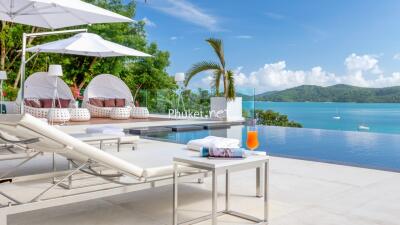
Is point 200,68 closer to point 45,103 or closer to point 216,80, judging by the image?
point 216,80

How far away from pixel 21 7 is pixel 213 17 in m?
33.7

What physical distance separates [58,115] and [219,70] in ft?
16.8

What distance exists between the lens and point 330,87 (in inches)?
1441

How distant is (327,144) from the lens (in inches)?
305

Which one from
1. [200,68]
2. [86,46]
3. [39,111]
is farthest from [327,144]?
[39,111]

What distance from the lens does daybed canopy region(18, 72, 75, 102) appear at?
38.5 ft

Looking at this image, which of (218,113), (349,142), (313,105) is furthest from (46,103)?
(313,105)

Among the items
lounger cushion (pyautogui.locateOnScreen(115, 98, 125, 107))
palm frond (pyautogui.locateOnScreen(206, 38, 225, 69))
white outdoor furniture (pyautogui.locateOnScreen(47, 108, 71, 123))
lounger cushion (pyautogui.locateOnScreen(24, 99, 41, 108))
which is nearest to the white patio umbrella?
white outdoor furniture (pyautogui.locateOnScreen(47, 108, 71, 123))

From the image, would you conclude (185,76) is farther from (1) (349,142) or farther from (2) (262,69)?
(2) (262,69)

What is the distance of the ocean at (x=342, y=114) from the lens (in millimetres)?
28000

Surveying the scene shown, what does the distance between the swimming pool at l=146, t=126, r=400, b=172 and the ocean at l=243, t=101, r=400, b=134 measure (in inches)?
741

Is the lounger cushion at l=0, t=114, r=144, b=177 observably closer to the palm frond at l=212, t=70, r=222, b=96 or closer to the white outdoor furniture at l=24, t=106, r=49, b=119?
the white outdoor furniture at l=24, t=106, r=49, b=119

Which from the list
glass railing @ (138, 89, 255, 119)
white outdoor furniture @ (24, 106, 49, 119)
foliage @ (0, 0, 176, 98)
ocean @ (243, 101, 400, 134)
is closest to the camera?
white outdoor furniture @ (24, 106, 49, 119)

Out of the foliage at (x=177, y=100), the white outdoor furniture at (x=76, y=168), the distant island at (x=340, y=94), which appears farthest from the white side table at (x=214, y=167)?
the distant island at (x=340, y=94)
